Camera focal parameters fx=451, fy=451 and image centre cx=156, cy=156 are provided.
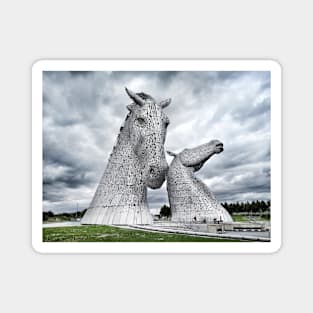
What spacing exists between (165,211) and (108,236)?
1970mm

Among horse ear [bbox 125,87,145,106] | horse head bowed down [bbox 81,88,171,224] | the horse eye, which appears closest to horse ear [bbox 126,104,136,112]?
horse head bowed down [bbox 81,88,171,224]

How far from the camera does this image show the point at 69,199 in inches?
268

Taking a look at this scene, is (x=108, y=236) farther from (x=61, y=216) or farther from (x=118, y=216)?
(x=118, y=216)

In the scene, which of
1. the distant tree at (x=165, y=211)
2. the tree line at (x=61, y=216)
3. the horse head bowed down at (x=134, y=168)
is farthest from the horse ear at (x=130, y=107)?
the tree line at (x=61, y=216)

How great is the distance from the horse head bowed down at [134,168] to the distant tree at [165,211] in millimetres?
262

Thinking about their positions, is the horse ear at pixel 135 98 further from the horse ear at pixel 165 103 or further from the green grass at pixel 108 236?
the green grass at pixel 108 236
